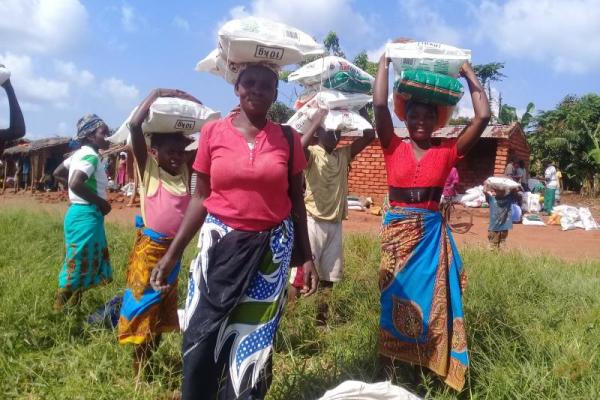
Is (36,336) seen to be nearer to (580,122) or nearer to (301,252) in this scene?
(301,252)

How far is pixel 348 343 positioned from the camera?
11.1 feet

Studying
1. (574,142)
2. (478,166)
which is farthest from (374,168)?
(574,142)

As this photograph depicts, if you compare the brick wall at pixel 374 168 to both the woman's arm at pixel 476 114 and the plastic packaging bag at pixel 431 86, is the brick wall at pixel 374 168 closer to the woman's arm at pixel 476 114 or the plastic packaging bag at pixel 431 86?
the woman's arm at pixel 476 114

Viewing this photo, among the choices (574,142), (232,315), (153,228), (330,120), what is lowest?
(232,315)

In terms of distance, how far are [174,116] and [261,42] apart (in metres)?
0.75

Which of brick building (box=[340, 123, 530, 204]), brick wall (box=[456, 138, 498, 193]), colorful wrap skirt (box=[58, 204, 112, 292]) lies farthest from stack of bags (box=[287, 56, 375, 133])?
brick wall (box=[456, 138, 498, 193])

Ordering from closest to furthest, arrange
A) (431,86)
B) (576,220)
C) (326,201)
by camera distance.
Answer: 1. (431,86)
2. (326,201)
3. (576,220)

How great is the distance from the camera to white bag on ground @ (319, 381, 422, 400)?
2.02m

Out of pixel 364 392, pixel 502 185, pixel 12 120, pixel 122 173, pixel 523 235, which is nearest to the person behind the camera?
pixel 364 392

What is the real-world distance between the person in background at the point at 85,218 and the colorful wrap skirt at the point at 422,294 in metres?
2.30

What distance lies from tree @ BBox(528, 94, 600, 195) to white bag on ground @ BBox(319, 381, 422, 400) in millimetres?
19293

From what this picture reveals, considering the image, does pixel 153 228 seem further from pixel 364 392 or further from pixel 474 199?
pixel 474 199

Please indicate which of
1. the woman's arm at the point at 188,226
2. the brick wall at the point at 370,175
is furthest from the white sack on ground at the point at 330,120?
the brick wall at the point at 370,175

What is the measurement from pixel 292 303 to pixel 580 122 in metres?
19.1
